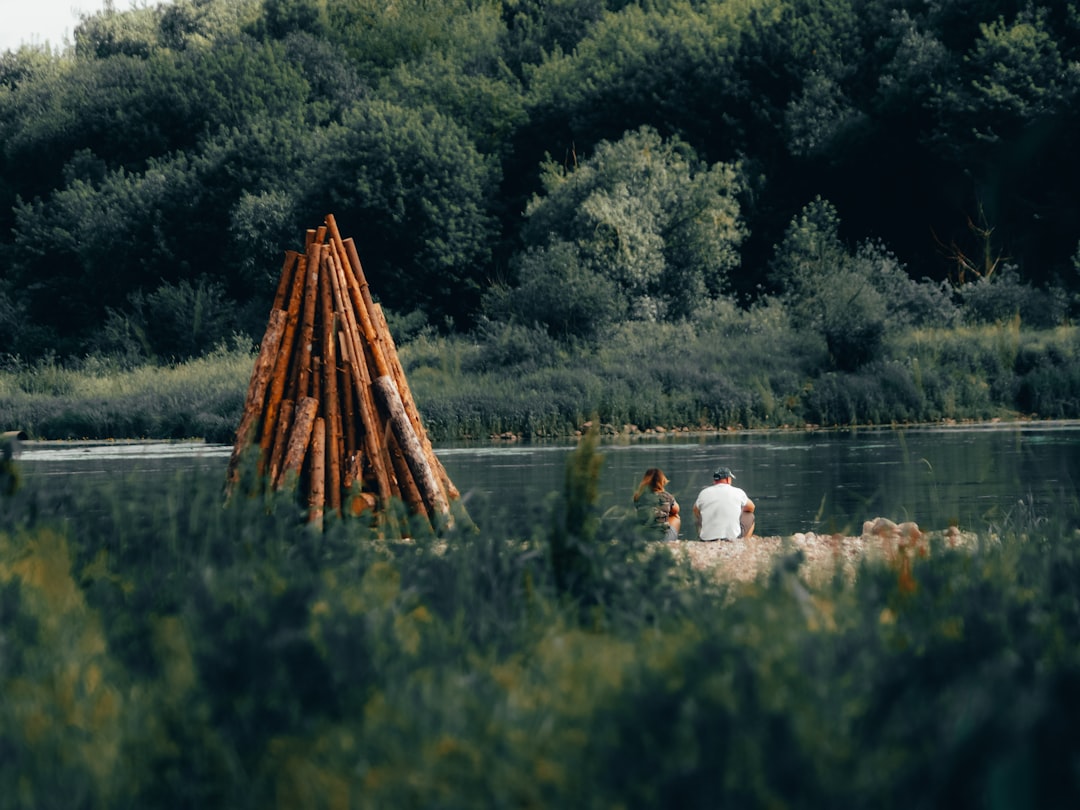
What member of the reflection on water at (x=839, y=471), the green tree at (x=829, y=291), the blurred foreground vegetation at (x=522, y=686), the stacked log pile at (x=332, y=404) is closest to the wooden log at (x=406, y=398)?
the stacked log pile at (x=332, y=404)

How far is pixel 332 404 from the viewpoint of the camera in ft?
31.6

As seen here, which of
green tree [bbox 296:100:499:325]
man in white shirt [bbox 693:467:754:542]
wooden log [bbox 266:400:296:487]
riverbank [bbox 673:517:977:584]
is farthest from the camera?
green tree [bbox 296:100:499:325]

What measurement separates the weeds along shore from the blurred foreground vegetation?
2564 cm

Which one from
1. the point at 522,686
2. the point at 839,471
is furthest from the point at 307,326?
the point at 839,471

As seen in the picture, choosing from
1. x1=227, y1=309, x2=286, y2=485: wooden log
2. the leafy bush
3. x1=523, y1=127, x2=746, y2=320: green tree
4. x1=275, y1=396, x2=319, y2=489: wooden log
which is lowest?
x1=275, y1=396, x2=319, y2=489: wooden log

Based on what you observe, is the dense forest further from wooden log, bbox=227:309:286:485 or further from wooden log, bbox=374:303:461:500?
wooden log, bbox=227:309:286:485

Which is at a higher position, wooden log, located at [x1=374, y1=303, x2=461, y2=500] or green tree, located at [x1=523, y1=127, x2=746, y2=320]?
green tree, located at [x1=523, y1=127, x2=746, y2=320]

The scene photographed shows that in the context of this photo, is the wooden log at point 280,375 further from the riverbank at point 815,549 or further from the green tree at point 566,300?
the green tree at point 566,300

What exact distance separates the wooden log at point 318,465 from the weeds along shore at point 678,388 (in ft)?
71.4

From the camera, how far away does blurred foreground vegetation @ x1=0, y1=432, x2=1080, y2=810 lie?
10.0ft

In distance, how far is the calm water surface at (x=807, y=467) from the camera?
49.2 ft

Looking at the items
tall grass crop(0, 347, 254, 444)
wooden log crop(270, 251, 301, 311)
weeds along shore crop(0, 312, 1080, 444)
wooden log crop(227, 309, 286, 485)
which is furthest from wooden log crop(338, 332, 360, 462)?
tall grass crop(0, 347, 254, 444)

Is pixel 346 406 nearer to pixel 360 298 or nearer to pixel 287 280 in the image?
pixel 360 298

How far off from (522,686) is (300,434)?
209 inches
